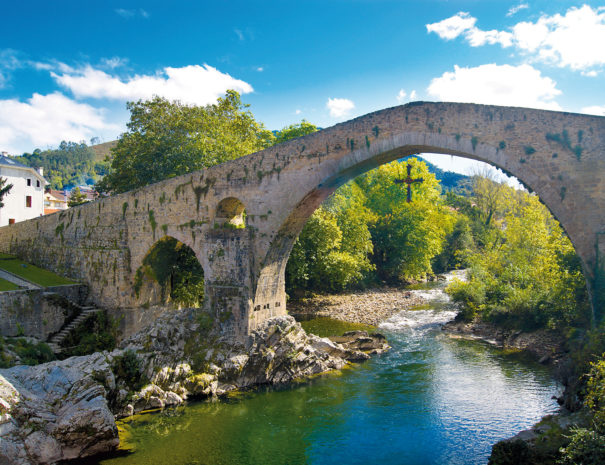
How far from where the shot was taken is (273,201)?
14.4m

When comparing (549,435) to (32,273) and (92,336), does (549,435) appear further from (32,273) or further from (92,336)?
(32,273)

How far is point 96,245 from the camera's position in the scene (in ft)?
59.9

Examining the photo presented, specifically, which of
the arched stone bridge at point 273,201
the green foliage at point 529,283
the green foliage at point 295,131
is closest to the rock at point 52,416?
the arched stone bridge at point 273,201

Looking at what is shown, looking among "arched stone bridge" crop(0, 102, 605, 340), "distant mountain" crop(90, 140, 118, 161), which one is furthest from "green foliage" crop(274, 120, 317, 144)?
"distant mountain" crop(90, 140, 118, 161)

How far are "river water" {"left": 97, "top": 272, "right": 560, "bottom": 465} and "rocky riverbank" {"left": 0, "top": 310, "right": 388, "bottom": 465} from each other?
60cm

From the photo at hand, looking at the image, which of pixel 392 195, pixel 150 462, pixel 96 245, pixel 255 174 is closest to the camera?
pixel 150 462

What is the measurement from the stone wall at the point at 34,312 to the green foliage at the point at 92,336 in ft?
2.06

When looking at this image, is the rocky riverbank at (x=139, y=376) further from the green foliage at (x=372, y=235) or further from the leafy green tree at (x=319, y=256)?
the green foliage at (x=372, y=235)

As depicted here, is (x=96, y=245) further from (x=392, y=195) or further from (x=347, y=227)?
(x=392, y=195)

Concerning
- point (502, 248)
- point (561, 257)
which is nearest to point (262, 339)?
point (561, 257)

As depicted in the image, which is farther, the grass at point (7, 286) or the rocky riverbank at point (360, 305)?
the rocky riverbank at point (360, 305)

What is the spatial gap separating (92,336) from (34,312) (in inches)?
80.0

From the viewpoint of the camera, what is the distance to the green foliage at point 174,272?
17641mm

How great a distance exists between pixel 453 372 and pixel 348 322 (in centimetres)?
816
